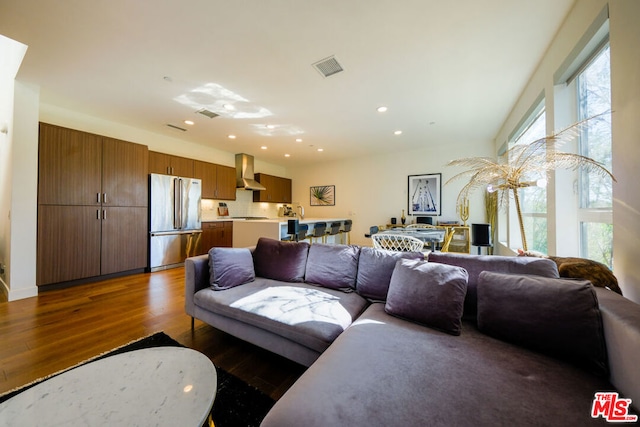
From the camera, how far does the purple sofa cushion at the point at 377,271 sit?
1816 mm

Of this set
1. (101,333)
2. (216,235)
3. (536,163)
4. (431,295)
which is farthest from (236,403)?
(216,235)

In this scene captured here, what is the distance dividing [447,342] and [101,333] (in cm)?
283

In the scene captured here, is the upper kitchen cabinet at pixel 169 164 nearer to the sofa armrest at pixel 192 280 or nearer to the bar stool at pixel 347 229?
the sofa armrest at pixel 192 280

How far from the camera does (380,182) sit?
6.04 metres

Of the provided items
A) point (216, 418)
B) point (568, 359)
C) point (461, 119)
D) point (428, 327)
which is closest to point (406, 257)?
point (428, 327)

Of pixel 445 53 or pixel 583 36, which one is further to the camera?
pixel 445 53

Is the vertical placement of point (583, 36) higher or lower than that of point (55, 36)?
lower

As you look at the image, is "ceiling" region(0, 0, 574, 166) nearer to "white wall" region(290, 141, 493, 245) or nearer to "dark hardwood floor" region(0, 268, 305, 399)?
"white wall" region(290, 141, 493, 245)

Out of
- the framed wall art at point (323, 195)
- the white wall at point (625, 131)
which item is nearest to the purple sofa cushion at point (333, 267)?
the white wall at point (625, 131)

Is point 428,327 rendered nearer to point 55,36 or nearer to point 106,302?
point 106,302

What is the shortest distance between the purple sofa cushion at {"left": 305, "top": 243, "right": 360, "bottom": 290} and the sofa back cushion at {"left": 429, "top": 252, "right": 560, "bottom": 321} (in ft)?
2.60

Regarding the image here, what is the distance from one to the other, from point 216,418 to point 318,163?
20.8 ft

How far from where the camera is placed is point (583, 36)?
1.66 metres

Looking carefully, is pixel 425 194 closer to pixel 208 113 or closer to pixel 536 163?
pixel 536 163
